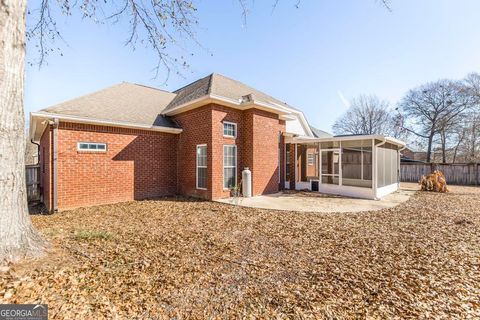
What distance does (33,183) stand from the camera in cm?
995

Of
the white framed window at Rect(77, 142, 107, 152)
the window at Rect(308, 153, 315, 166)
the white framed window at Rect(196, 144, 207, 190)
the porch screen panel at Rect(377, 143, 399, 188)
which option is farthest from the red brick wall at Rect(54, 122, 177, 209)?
the porch screen panel at Rect(377, 143, 399, 188)

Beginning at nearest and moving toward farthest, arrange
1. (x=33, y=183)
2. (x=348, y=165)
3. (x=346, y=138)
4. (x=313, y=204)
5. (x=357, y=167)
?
(x=313, y=204), (x=33, y=183), (x=346, y=138), (x=348, y=165), (x=357, y=167)

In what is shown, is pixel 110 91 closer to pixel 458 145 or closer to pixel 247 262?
pixel 247 262

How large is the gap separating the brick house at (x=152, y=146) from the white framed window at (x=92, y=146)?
0.10 feet

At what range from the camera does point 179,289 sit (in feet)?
9.01

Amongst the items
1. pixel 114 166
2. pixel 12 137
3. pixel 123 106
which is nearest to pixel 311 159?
pixel 123 106

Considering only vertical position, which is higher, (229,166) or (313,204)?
(229,166)

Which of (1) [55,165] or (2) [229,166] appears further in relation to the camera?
(2) [229,166]

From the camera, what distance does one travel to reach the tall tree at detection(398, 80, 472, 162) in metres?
23.8

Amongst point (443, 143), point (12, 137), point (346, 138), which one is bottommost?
point (12, 137)

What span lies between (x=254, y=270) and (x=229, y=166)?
6698 millimetres

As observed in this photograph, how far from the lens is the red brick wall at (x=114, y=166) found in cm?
781

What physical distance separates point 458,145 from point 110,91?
35.1 meters

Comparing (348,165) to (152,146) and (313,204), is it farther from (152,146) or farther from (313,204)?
(152,146)
